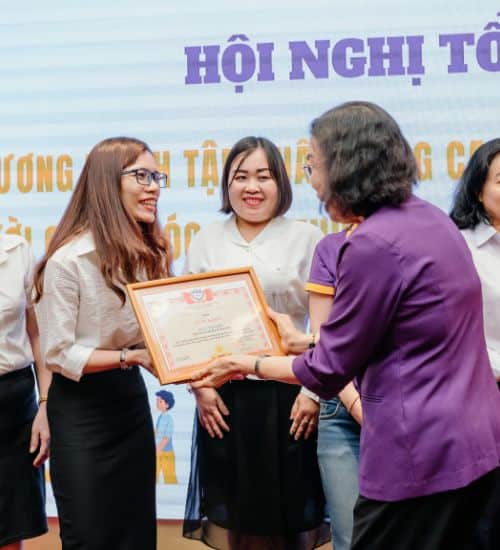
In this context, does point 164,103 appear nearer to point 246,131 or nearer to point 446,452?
point 246,131

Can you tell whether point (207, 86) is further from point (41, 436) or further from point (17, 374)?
point (41, 436)

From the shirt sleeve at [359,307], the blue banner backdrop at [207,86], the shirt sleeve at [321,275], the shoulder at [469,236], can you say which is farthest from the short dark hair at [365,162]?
the blue banner backdrop at [207,86]

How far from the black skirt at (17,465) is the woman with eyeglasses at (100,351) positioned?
0.21 m

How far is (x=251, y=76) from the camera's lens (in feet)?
9.92

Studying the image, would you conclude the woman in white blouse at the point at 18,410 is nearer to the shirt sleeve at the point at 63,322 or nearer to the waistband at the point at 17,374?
the waistband at the point at 17,374

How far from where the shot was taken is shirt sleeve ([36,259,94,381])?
2.09m

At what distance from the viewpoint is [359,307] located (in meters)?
1.44

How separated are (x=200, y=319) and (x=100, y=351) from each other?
0.94ft

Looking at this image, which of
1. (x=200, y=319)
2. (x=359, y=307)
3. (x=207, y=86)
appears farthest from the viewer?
(x=207, y=86)

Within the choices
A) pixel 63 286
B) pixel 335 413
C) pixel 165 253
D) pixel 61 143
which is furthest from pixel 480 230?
pixel 61 143

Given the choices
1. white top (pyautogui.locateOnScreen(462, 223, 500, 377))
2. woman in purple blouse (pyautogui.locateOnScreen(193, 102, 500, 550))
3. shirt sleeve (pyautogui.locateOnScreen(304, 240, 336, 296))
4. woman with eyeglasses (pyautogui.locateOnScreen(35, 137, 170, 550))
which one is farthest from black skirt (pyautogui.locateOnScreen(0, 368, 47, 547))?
white top (pyautogui.locateOnScreen(462, 223, 500, 377))

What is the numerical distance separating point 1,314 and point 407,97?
64.6 inches

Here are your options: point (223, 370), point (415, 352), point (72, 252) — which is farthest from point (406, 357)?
point (72, 252)

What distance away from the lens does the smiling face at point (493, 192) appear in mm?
2191
